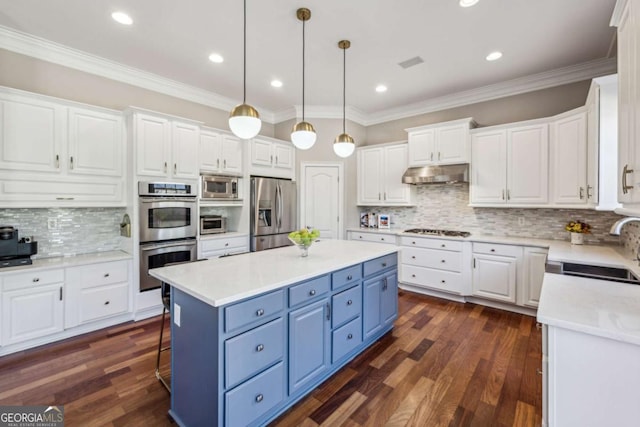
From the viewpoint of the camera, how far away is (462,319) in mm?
3414

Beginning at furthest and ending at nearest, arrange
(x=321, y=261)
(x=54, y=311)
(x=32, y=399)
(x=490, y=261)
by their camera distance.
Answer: (x=490, y=261) → (x=54, y=311) → (x=321, y=261) → (x=32, y=399)

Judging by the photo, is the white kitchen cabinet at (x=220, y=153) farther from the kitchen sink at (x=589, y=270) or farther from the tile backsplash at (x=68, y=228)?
the kitchen sink at (x=589, y=270)

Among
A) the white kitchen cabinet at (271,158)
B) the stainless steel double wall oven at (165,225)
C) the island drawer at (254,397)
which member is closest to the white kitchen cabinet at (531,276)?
the island drawer at (254,397)

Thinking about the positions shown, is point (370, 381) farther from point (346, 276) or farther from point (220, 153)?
point (220, 153)

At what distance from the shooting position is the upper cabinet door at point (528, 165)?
344 cm

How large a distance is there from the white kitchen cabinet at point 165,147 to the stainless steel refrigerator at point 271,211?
0.98 meters

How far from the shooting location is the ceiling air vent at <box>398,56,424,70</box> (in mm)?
3305

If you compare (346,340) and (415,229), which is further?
(415,229)

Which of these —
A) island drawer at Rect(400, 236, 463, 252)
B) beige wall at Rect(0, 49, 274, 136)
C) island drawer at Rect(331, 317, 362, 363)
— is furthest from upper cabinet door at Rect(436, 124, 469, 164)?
beige wall at Rect(0, 49, 274, 136)


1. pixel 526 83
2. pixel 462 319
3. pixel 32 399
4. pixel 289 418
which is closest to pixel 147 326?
pixel 32 399

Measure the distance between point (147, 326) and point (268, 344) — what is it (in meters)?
2.25

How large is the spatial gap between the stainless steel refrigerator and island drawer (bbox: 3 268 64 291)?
2193 millimetres

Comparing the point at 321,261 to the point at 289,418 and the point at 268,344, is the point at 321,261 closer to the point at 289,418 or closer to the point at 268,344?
the point at 268,344

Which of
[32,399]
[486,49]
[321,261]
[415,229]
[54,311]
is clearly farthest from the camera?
[415,229]
